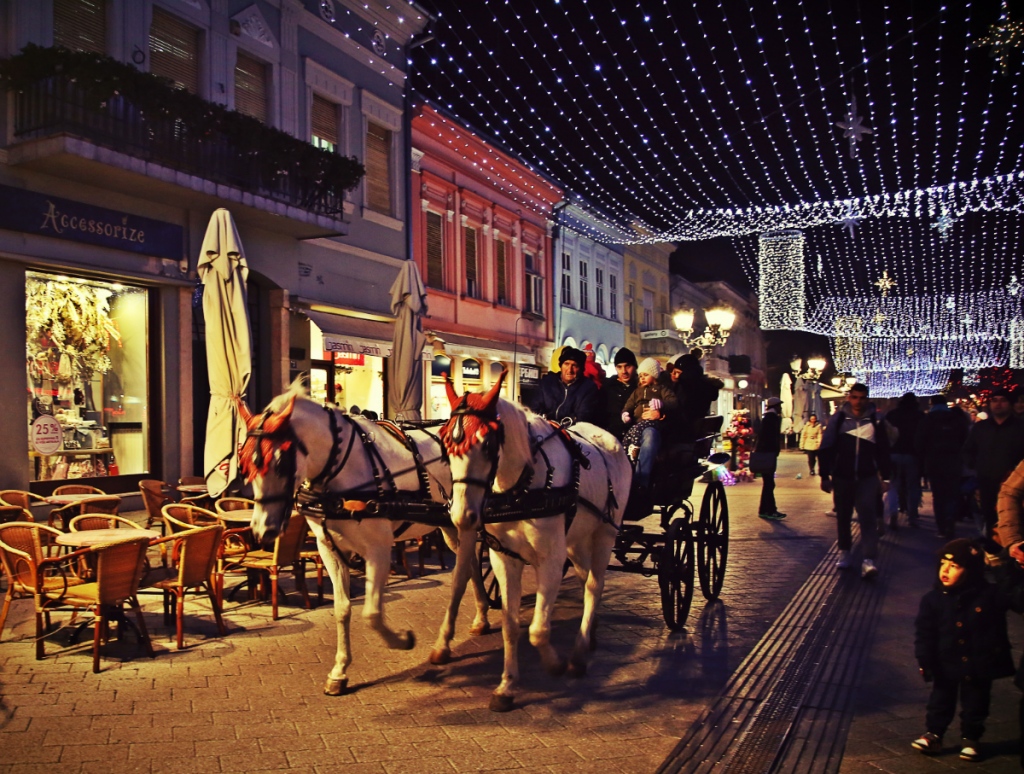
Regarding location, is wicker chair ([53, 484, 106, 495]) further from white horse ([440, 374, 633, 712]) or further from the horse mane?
the horse mane

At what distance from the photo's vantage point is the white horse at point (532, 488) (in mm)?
4395

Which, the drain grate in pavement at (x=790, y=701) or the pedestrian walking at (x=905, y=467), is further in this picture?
the pedestrian walking at (x=905, y=467)

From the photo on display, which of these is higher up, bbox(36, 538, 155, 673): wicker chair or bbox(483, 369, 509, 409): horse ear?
bbox(483, 369, 509, 409): horse ear

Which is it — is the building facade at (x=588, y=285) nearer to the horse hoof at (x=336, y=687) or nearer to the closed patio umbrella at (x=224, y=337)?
the closed patio umbrella at (x=224, y=337)

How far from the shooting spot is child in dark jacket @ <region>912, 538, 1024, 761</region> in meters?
4.07

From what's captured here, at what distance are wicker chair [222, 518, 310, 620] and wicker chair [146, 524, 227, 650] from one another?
1.88 ft

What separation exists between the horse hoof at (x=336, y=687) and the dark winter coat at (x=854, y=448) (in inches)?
241

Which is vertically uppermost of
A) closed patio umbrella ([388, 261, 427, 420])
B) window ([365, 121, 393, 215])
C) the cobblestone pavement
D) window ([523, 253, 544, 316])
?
window ([365, 121, 393, 215])

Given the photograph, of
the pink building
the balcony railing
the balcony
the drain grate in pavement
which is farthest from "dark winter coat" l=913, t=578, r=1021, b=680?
the pink building

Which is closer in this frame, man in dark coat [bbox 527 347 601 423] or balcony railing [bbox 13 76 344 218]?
man in dark coat [bbox 527 347 601 423]

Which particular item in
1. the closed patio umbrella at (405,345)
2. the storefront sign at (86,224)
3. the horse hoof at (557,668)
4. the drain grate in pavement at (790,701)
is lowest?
the drain grate in pavement at (790,701)

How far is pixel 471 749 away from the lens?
4.18 metres

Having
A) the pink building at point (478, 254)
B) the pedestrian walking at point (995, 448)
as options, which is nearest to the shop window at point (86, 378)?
the pink building at point (478, 254)

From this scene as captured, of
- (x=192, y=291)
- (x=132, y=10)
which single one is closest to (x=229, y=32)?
(x=132, y=10)
